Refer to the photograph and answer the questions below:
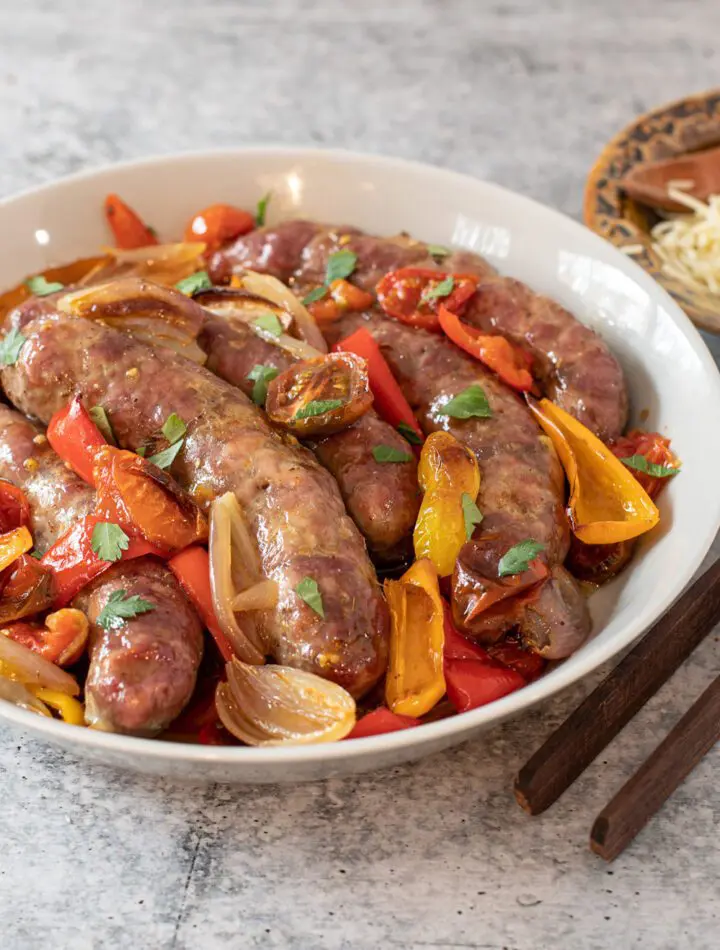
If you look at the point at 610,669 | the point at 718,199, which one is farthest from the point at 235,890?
the point at 718,199

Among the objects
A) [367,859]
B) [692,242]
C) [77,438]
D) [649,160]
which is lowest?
[367,859]

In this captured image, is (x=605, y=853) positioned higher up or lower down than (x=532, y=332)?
lower down

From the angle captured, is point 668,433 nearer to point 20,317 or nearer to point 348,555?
point 348,555

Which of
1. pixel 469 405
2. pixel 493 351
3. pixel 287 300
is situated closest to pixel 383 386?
pixel 469 405

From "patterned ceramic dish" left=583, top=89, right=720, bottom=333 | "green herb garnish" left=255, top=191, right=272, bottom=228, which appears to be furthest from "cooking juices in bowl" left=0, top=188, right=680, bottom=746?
"patterned ceramic dish" left=583, top=89, right=720, bottom=333

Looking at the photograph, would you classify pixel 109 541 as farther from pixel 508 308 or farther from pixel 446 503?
pixel 508 308

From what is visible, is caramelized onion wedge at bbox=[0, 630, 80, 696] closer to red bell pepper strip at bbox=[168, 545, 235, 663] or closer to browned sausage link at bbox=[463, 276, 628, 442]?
red bell pepper strip at bbox=[168, 545, 235, 663]
